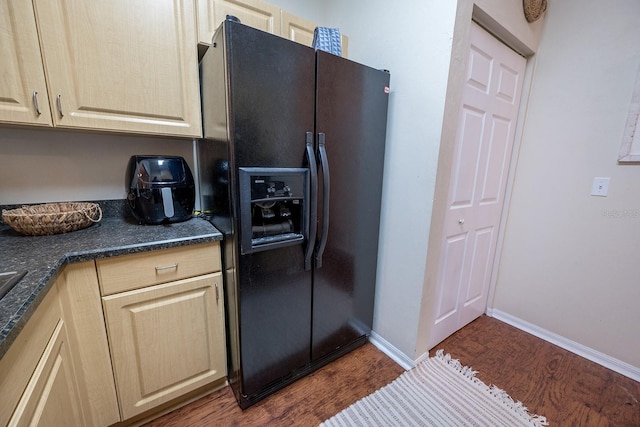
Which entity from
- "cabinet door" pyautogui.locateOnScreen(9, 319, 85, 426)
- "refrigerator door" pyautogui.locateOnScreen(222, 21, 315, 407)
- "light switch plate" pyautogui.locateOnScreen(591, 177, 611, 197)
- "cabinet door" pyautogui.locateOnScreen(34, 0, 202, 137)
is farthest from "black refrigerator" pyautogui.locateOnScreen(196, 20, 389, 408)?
"light switch plate" pyautogui.locateOnScreen(591, 177, 611, 197)

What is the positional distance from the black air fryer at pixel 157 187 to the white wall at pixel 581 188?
2.20 metres

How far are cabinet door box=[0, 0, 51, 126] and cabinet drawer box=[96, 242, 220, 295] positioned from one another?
2.04 feet

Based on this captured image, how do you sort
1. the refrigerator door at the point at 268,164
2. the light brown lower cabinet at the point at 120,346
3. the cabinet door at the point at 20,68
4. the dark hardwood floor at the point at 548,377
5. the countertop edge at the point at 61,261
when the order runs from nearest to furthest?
the countertop edge at the point at 61,261, the light brown lower cabinet at the point at 120,346, the cabinet door at the point at 20,68, the refrigerator door at the point at 268,164, the dark hardwood floor at the point at 548,377

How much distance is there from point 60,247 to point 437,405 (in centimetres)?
181

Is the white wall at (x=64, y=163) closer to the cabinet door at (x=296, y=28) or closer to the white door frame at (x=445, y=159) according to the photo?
the cabinet door at (x=296, y=28)

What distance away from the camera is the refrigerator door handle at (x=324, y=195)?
123 cm

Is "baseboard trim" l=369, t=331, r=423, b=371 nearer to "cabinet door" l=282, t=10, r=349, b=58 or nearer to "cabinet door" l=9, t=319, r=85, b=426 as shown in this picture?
"cabinet door" l=9, t=319, r=85, b=426

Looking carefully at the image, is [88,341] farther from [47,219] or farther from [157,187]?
[157,187]

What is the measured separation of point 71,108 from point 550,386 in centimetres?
269

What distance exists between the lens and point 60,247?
95 cm

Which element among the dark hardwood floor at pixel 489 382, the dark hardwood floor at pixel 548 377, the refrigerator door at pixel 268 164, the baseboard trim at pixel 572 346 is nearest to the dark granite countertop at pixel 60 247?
the refrigerator door at pixel 268 164

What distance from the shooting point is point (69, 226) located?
3.63 ft

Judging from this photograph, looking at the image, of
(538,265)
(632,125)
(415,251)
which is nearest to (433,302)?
(415,251)

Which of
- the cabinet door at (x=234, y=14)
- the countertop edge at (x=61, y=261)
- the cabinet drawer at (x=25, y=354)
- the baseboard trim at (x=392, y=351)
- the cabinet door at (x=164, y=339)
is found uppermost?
the cabinet door at (x=234, y=14)
